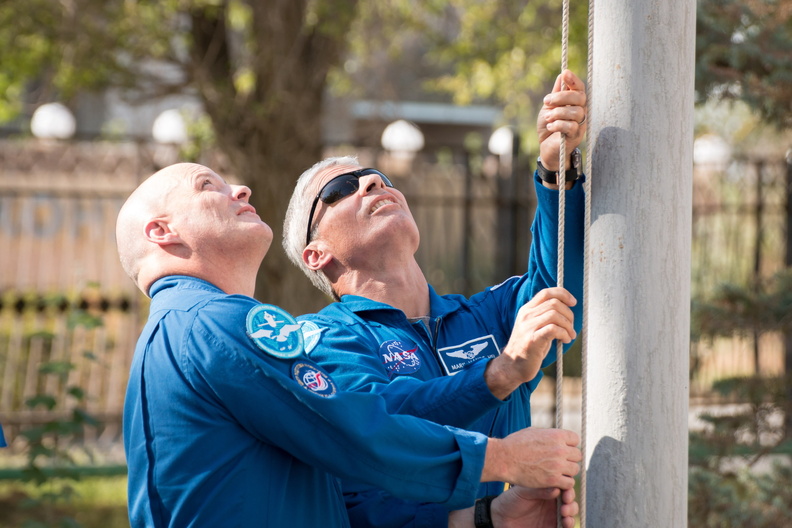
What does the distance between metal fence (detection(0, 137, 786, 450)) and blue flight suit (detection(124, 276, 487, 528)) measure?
21.5ft

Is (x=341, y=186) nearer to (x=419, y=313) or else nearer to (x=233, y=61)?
(x=419, y=313)

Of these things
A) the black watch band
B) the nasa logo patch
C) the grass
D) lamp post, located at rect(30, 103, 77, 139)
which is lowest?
the grass

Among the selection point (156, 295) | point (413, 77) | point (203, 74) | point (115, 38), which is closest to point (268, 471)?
point (156, 295)

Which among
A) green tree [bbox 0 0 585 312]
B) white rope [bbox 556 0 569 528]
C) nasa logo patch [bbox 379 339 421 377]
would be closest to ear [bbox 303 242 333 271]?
nasa logo patch [bbox 379 339 421 377]

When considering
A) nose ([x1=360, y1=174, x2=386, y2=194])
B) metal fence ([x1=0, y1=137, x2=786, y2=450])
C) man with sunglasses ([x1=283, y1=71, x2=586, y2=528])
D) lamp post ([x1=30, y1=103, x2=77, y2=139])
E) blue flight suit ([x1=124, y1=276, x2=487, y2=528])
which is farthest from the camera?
lamp post ([x1=30, y1=103, x2=77, y2=139])

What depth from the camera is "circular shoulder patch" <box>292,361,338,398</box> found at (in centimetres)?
175

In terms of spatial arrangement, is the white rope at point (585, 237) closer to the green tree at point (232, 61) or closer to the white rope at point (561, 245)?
the white rope at point (561, 245)

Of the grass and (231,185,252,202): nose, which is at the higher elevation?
(231,185,252,202): nose

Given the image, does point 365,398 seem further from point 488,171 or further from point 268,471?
point 488,171

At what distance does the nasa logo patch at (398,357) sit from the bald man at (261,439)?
16.2 inches

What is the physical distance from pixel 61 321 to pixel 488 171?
4575 millimetres

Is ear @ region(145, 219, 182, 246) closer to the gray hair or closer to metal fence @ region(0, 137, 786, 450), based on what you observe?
A: the gray hair

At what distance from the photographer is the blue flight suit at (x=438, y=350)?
2080 mm

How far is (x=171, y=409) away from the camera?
1.80 meters
